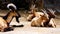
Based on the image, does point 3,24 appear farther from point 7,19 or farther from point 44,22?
point 44,22

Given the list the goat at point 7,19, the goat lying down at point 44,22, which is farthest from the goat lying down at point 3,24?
the goat lying down at point 44,22

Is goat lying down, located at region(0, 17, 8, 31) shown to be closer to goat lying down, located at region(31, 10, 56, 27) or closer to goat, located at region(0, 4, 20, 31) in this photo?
goat, located at region(0, 4, 20, 31)

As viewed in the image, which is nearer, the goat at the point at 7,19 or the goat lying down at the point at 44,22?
the goat at the point at 7,19

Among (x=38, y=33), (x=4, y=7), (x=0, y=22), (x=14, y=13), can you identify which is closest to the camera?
(x=38, y=33)

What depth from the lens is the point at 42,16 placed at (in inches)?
202

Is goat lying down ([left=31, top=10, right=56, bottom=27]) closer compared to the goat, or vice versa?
the goat

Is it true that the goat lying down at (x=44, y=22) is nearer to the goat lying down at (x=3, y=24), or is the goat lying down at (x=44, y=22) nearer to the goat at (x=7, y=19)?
the goat at (x=7, y=19)

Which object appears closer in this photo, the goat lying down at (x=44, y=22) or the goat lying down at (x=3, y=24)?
the goat lying down at (x=3, y=24)

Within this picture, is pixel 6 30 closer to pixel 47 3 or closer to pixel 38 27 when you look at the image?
pixel 38 27

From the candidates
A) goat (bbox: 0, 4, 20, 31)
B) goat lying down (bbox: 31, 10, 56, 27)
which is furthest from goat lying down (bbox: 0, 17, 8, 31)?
goat lying down (bbox: 31, 10, 56, 27)

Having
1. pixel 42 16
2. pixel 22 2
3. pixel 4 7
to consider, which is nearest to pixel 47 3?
pixel 22 2

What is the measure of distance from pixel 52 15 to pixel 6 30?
3.96ft

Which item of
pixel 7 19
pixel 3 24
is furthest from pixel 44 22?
pixel 3 24

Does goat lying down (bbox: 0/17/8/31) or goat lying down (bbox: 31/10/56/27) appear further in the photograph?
goat lying down (bbox: 31/10/56/27)
